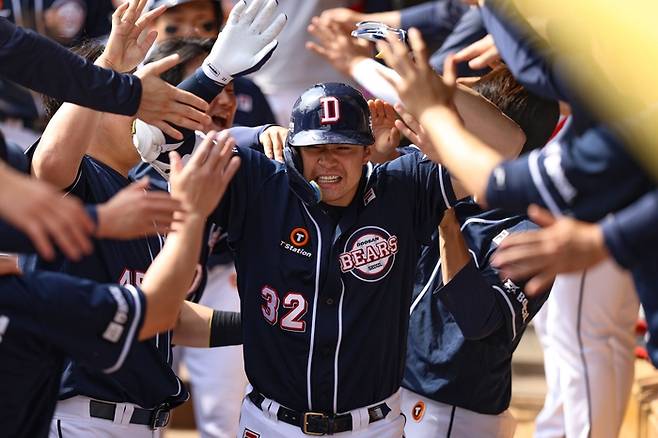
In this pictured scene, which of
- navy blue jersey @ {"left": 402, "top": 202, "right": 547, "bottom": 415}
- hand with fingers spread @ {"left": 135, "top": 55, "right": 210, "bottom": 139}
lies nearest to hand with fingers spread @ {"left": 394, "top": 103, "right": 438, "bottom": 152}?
hand with fingers spread @ {"left": 135, "top": 55, "right": 210, "bottom": 139}

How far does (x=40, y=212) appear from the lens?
2238 mm

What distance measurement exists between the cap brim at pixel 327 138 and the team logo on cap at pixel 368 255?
25 cm

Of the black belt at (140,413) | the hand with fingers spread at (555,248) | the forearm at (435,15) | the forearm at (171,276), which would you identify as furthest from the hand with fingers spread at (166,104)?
the forearm at (435,15)

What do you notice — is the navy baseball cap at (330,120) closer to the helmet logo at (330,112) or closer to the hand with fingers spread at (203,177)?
the helmet logo at (330,112)

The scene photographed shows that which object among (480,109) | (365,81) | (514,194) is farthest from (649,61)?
(480,109)

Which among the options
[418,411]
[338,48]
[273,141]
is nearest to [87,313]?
[338,48]

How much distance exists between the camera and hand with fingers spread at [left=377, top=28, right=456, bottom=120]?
2771mm

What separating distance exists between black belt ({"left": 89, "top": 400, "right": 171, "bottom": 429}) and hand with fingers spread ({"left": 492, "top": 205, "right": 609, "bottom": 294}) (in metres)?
1.44

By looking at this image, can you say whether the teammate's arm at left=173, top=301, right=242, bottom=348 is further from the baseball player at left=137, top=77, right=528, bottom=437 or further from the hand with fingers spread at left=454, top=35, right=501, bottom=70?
the hand with fingers spread at left=454, top=35, right=501, bottom=70

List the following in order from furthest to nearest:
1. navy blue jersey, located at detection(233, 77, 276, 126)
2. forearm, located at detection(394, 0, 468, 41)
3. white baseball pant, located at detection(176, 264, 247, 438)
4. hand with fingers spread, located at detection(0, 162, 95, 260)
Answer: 1. navy blue jersey, located at detection(233, 77, 276, 126)
2. white baseball pant, located at detection(176, 264, 247, 438)
3. forearm, located at detection(394, 0, 468, 41)
4. hand with fingers spread, located at detection(0, 162, 95, 260)

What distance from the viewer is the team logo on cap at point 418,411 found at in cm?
392

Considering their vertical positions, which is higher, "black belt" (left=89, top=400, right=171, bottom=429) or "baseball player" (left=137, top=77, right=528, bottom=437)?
"baseball player" (left=137, top=77, right=528, bottom=437)

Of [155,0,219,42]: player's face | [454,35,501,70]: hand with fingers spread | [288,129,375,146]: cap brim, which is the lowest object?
[155,0,219,42]: player's face

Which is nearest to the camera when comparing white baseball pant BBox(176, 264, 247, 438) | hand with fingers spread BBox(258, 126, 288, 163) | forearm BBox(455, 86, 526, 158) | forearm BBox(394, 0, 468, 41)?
forearm BBox(455, 86, 526, 158)
